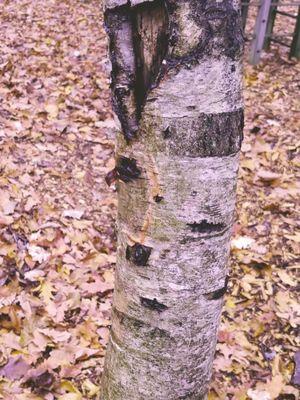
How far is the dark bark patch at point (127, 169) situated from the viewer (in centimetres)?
102

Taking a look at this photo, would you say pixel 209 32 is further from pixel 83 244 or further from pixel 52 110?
pixel 52 110

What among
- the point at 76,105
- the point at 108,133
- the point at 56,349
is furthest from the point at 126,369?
the point at 76,105

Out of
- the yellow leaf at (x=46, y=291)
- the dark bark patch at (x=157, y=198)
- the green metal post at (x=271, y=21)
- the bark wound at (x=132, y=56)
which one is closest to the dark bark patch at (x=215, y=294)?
the dark bark patch at (x=157, y=198)

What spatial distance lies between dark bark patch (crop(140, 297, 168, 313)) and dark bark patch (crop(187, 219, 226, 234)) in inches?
8.3

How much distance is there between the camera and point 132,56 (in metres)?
0.97

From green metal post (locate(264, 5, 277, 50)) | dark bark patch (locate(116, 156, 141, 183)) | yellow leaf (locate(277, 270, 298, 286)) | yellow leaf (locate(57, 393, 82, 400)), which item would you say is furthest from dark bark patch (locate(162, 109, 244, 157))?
green metal post (locate(264, 5, 277, 50))

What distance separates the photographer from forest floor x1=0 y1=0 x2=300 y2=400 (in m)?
2.56

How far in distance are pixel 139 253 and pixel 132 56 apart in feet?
1.43

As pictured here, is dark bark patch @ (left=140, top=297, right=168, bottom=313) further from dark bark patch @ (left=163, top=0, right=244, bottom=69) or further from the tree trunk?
dark bark patch @ (left=163, top=0, right=244, bottom=69)

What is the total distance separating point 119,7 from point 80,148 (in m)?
3.70

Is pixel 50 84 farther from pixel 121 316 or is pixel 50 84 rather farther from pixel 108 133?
pixel 121 316

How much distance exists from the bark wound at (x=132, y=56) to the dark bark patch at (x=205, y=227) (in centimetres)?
24

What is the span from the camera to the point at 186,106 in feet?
3.03

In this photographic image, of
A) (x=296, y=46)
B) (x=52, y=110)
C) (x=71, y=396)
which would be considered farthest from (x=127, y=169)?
(x=296, y=46)
